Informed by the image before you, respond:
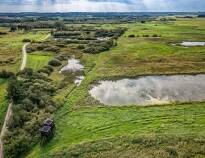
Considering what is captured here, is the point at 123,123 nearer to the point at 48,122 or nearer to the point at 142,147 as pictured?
the point at 142,147

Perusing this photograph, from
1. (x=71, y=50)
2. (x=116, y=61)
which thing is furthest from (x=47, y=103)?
(x=71, y=50)

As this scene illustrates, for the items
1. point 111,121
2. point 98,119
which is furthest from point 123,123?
point 98,119

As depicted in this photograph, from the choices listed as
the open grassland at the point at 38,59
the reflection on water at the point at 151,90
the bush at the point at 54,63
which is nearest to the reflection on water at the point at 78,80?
the reflection on water at the point at 151,90

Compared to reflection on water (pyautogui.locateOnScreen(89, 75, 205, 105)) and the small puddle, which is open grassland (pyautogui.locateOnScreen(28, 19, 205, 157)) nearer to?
the small puddle

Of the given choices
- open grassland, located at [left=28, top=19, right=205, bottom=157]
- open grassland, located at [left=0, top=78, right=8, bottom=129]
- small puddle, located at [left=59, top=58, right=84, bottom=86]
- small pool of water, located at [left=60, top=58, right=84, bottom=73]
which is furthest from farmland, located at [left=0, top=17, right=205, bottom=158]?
small pool of water, located at [left=60, top=58, right=84, bottom=73]

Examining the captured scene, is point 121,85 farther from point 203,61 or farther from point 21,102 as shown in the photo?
point 203,61
